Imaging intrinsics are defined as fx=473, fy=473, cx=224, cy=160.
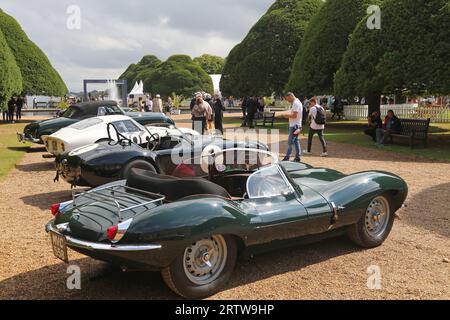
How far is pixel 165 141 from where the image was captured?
930cm

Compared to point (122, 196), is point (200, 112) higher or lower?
higher

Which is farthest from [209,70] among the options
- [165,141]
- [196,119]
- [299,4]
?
[165,141]

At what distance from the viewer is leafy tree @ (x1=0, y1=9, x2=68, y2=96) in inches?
1273

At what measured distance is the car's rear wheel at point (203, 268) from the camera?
13.5ft

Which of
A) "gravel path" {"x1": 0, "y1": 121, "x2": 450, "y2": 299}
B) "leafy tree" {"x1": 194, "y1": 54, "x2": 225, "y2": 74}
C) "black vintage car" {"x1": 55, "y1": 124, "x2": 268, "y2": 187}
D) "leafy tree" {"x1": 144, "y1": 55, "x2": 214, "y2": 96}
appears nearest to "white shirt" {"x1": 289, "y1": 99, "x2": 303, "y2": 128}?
"black vintage car" {"x1": 55, "y1": 124, "x2": 268, "y2": 187}

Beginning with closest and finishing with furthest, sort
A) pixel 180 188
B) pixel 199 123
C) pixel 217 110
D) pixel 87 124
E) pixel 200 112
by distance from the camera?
pixel 180 188 → pixel 87 124 → pixel 200 112 → pixel 199 123 → pixel 217 110

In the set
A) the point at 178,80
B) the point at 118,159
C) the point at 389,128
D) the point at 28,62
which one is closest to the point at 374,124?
the point at 389,128

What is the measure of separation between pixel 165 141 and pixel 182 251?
17.9ft

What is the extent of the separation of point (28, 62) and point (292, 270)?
105 feet

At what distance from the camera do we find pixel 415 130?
1612 centimetres

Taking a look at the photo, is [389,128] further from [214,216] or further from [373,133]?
[214,216]

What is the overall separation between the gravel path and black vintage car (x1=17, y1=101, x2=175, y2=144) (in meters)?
7.48

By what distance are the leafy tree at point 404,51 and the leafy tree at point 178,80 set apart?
162 ft
